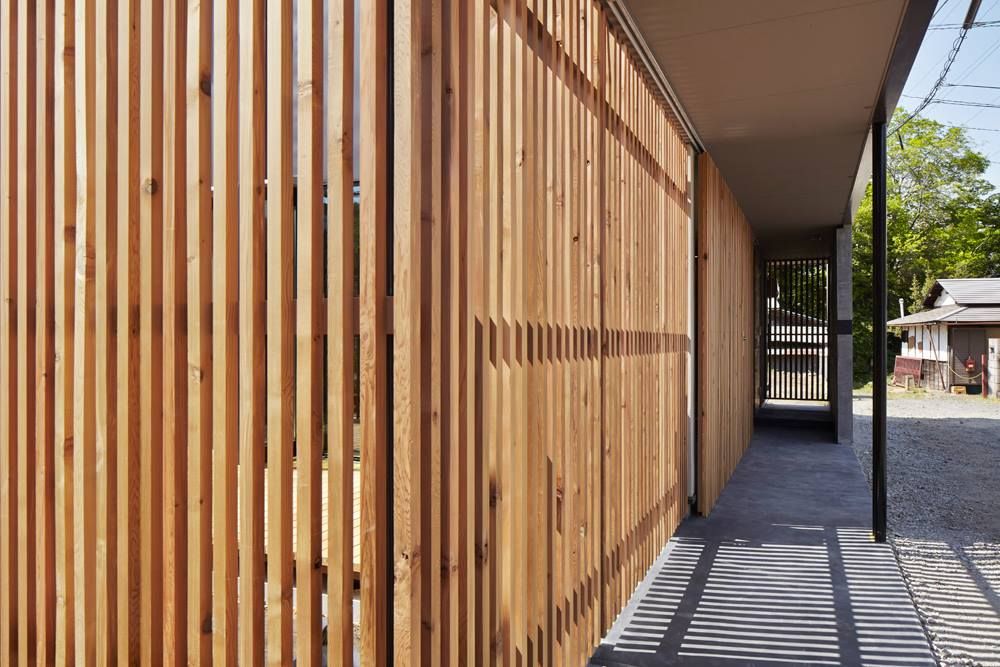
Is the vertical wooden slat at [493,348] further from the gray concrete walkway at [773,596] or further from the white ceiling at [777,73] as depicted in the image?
A: the white ceiling at [777,73]

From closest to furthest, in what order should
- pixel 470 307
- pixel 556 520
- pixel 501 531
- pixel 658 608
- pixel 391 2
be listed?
1. pixel 391 2
2. pixel 470 307
3. pixel 501 531
4. pixel 556 520
5. pixel 658 608

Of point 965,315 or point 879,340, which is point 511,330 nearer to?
point 879,340

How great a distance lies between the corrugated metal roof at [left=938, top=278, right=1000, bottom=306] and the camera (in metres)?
20.5

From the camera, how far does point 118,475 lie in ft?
5.49

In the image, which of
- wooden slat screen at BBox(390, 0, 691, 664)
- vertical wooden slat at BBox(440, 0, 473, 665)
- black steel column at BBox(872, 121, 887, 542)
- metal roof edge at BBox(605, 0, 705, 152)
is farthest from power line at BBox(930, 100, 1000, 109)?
vertical wooden slat at BBox(440, 0, 473, 665)

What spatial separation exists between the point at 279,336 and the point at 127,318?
465mm

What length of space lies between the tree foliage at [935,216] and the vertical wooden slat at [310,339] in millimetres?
28899

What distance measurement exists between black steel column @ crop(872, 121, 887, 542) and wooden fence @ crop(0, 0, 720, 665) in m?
2.83

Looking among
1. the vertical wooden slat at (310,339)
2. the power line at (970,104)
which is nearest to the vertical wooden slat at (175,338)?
the vertical wooden slat at (310,339)

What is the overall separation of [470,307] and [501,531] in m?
0.61

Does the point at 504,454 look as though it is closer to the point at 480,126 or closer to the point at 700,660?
the point at 480,126

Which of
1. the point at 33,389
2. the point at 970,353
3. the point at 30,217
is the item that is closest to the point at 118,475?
the point at 33,389

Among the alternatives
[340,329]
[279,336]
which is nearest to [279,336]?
[279,336]

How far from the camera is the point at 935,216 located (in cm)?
3077
